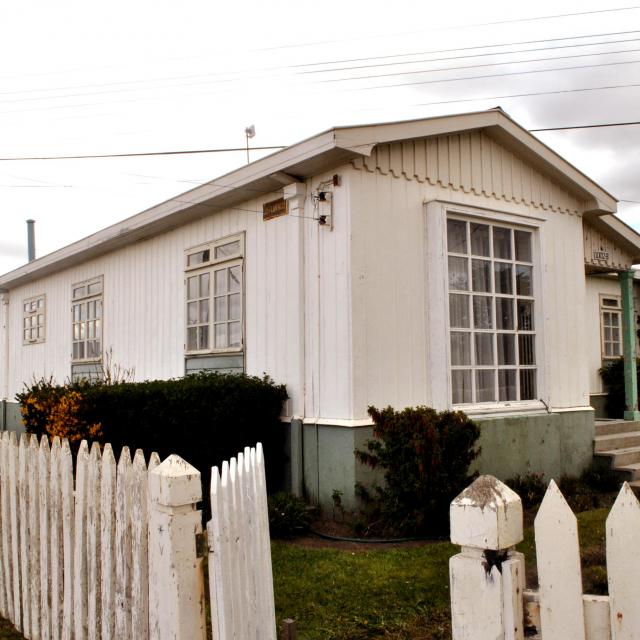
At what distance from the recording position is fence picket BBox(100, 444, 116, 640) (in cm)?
320

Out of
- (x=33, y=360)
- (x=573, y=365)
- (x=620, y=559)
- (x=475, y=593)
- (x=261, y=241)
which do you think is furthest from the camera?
(x=33, y=360)

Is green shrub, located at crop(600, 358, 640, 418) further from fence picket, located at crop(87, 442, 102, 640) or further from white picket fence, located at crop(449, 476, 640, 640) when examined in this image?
white picket fence, located at crop(449, 476, 640, 640)

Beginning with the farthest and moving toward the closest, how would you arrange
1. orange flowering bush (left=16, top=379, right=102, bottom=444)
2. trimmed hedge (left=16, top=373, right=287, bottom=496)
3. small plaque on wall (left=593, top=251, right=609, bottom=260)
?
small plaque on wall (left=593, top=251, right=609, bottom=260) < orange flowering bush (left=16, top=379, right=102, bottom=444) < trimmed hedge (left=16, top=373, right=287, bottom=496)

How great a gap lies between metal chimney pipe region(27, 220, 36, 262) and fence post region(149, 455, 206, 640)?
32.3m

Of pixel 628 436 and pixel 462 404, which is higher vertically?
pixel 462 404

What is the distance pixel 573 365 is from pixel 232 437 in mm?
4566

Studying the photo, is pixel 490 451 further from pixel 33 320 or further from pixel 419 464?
pixel 33 320

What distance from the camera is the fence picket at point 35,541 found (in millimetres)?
3994

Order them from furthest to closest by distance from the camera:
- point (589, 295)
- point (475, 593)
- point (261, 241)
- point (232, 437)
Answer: point (589, 295) → point (261, 241) → point (232, 437) → point (475, 593)

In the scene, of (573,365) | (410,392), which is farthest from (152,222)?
(573,365)

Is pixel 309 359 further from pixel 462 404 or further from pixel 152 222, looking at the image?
pixel 152 222

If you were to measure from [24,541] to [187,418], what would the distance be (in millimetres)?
3127

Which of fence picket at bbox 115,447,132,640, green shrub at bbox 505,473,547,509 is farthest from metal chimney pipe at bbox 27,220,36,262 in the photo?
fence picket at bbox 115,447,132,640

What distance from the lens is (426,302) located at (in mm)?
7602
